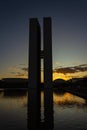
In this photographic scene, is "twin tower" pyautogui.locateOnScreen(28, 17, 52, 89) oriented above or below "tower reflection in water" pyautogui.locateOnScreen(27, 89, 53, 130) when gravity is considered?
above

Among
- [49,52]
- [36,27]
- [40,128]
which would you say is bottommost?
[40,128]

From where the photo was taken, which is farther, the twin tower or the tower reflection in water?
the twin tower

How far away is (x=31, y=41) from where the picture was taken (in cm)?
5147

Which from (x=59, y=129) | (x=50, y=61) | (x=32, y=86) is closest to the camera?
(x=59, y=129)

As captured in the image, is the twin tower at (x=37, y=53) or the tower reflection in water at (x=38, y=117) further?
the twin tower at (x=37, y=53)

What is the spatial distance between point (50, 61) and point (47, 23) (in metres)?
7.41

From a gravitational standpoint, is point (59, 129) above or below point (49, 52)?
below

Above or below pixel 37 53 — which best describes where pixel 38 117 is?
below

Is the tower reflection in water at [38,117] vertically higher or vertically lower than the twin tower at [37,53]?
lower

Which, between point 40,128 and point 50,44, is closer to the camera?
point 40,128

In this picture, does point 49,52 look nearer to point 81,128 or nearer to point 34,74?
point 34,74

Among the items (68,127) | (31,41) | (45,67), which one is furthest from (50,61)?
(68,127)

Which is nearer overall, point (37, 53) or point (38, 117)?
point (38, 117)

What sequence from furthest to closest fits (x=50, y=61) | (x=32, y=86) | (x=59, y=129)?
(x=50, y=61)
(x=32, y=86)
(x=59, y=129)
